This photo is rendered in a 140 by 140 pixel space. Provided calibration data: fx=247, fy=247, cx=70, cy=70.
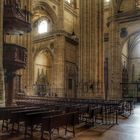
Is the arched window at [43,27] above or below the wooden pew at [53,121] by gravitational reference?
above

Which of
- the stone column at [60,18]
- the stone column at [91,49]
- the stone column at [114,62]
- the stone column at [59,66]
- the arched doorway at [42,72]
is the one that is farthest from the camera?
the arched doorway at [42,72]

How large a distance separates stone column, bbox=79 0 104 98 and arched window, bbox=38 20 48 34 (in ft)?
49.5

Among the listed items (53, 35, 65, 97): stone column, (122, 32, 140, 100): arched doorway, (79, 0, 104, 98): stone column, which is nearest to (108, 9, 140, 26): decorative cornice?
(122, 32, 140, 100): arched doorway

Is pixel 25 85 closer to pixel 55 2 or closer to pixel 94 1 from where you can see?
pixel 94 1

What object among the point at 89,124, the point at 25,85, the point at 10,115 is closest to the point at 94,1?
the point at 25,85

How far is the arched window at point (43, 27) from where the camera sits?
36.7 m

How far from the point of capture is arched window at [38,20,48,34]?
36.7 m

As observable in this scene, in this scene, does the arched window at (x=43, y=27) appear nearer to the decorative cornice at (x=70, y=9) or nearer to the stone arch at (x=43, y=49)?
the stone arch at (x=43, y=49)

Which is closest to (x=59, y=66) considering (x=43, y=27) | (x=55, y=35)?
(x=55, y=35)

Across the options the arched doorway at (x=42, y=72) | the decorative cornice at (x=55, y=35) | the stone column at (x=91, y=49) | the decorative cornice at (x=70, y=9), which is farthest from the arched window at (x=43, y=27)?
the stone column at (x=91, y=49)

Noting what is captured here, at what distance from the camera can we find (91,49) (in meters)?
21.2

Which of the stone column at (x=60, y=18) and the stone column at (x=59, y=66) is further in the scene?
the stone column at (x=60, y=18)

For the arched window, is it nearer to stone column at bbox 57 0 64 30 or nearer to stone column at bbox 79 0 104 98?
stone column at bbox 57 0 64 30

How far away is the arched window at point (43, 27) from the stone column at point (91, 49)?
15.1 meters
